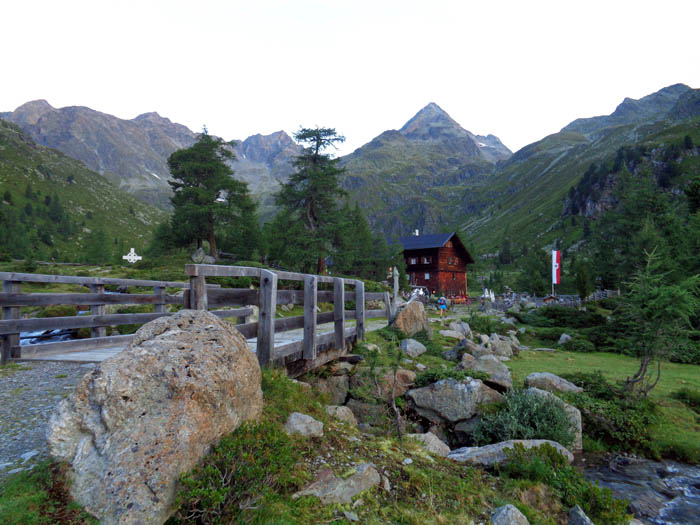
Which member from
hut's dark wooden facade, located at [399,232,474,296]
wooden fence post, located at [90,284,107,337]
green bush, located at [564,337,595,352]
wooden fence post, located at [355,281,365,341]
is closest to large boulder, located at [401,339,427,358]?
wooden fence post, located at [355,281,365,341]

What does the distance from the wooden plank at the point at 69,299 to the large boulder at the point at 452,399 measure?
6.51m

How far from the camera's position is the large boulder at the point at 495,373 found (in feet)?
33.7

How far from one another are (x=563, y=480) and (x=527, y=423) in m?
2.04

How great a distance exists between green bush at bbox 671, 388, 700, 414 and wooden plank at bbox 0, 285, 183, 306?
15303 mm

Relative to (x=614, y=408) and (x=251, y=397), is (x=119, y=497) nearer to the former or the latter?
(x=251, y=397)

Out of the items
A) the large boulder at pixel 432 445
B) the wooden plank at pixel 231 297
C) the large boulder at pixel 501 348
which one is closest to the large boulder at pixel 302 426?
the wooden plank at pixel 231 297

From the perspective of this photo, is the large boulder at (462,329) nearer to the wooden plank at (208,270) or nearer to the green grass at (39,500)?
the wooden plank at (208,270)

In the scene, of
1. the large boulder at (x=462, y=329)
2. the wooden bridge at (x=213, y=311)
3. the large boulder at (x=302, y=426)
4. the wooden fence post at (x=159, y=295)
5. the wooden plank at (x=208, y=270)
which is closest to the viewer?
the large boulder at (x=302, y=426)

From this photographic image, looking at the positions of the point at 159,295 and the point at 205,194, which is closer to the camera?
the point at 159,295

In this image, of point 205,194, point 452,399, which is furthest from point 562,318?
point 205,194

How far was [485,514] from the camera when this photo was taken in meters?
4.93

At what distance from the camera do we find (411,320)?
16750 mm

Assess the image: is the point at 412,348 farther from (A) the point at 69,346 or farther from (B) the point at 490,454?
(A) the point at 69,346

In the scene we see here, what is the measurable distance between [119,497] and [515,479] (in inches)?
234
